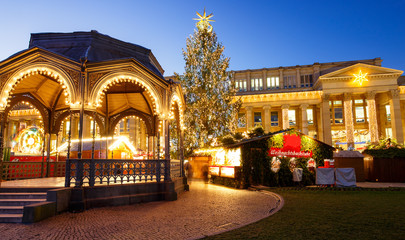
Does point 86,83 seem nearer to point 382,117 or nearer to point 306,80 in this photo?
point 306,80

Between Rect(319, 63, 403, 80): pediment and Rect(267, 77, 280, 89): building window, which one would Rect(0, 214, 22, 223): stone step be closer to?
Rect(319, 63, 403, 80): pediment

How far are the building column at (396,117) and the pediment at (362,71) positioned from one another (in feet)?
10.3

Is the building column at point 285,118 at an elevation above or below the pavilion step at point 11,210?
above

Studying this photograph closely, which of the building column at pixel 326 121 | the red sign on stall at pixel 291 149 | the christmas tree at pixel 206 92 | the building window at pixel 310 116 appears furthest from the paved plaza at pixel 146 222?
the building window at pixel 310 116

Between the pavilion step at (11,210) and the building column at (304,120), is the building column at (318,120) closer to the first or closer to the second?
the building column at (304,120)

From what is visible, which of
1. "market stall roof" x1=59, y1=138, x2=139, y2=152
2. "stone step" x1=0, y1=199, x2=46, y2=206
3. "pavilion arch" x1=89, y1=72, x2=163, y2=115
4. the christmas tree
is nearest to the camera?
"stone step" x1=0, y1=199, x2=46, y2=206

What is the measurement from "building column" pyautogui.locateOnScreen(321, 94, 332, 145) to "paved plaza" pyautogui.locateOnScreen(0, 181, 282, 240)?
41.1 m

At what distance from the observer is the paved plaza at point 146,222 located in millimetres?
6578

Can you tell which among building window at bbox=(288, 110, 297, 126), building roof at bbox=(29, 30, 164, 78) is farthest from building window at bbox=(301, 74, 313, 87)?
building roof at bbox=(29, 30, 164, 78)

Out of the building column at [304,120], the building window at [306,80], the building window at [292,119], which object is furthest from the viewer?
the building window at [306,80]

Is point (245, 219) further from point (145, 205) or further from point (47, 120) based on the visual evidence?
point (47, 120)

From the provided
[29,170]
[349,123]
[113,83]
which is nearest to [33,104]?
[29,170]

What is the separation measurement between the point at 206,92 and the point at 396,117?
33250mm

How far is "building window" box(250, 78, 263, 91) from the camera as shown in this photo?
200 ft
